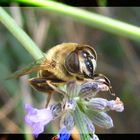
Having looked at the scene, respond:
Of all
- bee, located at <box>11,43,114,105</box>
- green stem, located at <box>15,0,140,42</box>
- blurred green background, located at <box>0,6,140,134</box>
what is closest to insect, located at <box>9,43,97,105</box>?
bee, located at <box>11,43,114,105</box>

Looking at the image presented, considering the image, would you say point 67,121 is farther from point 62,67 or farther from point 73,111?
point 62,67

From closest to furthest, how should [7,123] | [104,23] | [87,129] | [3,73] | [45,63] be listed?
[87,129]
[45,63]
[104,23]
[3,73]
[7,123]

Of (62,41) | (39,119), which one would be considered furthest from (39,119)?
(62,41)

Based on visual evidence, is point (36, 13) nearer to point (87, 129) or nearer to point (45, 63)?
point (45, 63)

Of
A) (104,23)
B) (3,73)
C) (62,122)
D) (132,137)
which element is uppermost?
(104,23)

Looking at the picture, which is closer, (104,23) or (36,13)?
(104,23)

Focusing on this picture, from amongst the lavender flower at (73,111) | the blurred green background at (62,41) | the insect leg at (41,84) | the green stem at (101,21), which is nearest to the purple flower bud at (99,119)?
the lavender flower at (73,111)

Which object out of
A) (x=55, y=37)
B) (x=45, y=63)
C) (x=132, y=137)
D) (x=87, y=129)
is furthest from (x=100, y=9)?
(x=87, y=129)

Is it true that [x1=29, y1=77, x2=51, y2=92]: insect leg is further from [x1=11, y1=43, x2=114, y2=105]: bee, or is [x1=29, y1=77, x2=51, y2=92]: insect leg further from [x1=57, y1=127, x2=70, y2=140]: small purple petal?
[x1=57, y1=127, x2=70, y2=140]: small purple petal
